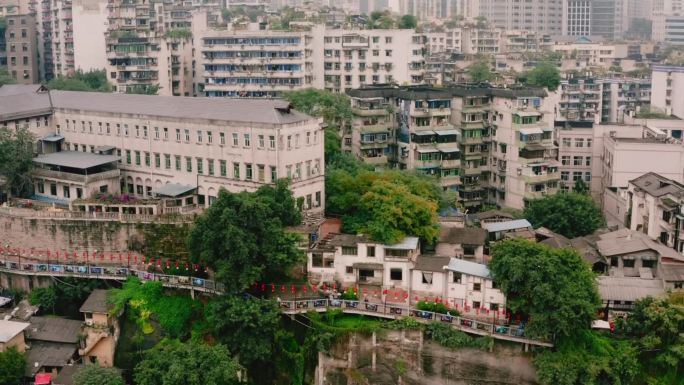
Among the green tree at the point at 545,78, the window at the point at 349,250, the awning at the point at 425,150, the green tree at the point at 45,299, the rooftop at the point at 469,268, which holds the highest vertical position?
the green tree at the point at 545,78

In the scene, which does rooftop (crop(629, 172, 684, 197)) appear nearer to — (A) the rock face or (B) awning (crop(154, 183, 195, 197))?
(A) the rock face

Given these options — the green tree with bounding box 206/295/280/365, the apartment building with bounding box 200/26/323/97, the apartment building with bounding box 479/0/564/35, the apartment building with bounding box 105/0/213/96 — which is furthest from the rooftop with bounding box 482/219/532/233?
the apartment building with bounding box 479/0/564/35


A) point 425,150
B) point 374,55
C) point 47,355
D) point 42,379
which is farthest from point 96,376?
point 374,55

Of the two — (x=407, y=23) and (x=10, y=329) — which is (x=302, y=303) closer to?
(x=10, y=329)

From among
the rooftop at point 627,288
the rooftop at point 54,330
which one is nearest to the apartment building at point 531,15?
the rooftop at point 627,288

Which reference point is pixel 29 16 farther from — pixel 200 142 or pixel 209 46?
pixel 200 142

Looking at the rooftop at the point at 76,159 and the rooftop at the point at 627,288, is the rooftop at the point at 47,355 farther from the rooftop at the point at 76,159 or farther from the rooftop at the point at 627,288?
the rooftop at the point at 627,288
